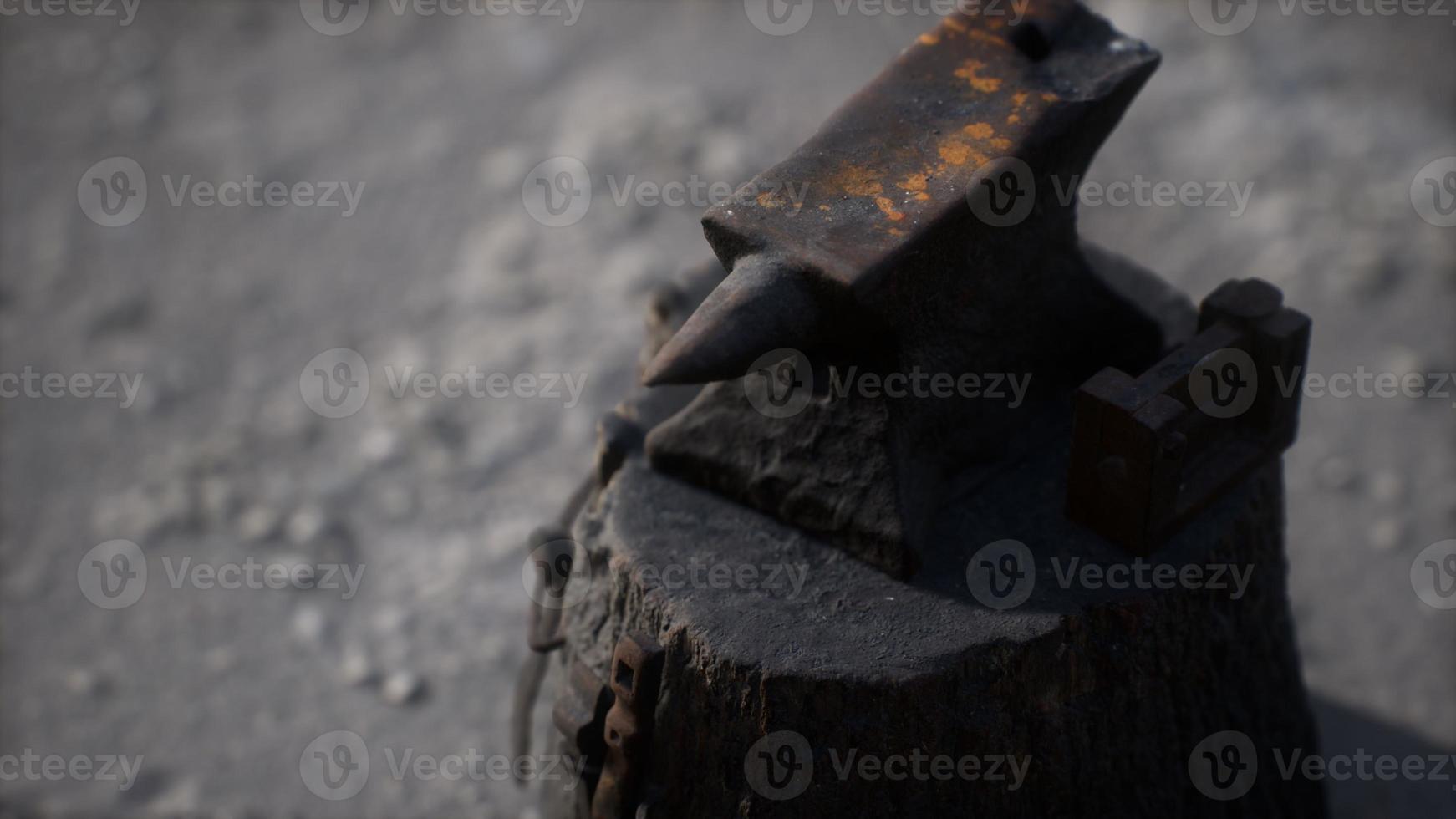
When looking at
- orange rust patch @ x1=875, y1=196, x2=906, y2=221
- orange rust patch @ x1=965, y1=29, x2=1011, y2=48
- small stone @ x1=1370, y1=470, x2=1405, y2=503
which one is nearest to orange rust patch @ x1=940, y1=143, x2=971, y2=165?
orange rust patch @ x1=875, y1=196, x2=906, y2=221

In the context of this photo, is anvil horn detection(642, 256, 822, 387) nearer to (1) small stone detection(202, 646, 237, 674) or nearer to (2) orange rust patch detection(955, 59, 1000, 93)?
(2) orange rust patch detection(955, 59, 1000, 93)

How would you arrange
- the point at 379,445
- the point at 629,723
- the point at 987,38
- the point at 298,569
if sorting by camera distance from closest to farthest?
1. the point at 629,723
2. the point at 987,38
3. the point at 298,569
4. the point at 379,445

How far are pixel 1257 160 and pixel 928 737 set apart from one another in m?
2.89

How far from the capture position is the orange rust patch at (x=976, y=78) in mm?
2039

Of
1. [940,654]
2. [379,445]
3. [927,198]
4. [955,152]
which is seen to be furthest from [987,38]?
[379,445]

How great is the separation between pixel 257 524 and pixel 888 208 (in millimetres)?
2260

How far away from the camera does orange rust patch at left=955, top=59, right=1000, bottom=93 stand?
6.69 ft

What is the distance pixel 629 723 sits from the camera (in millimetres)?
1973

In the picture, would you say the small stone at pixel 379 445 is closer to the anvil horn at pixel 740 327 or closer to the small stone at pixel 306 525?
the small stone at pixel 306 525

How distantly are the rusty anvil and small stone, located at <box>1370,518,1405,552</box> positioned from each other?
1.47 m

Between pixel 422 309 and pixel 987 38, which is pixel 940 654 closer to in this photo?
pixel 987 38

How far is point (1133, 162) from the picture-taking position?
13.8ft

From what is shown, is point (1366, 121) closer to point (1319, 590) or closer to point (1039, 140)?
point (1319, 590)

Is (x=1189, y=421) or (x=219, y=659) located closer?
(x=1189, y=421)
